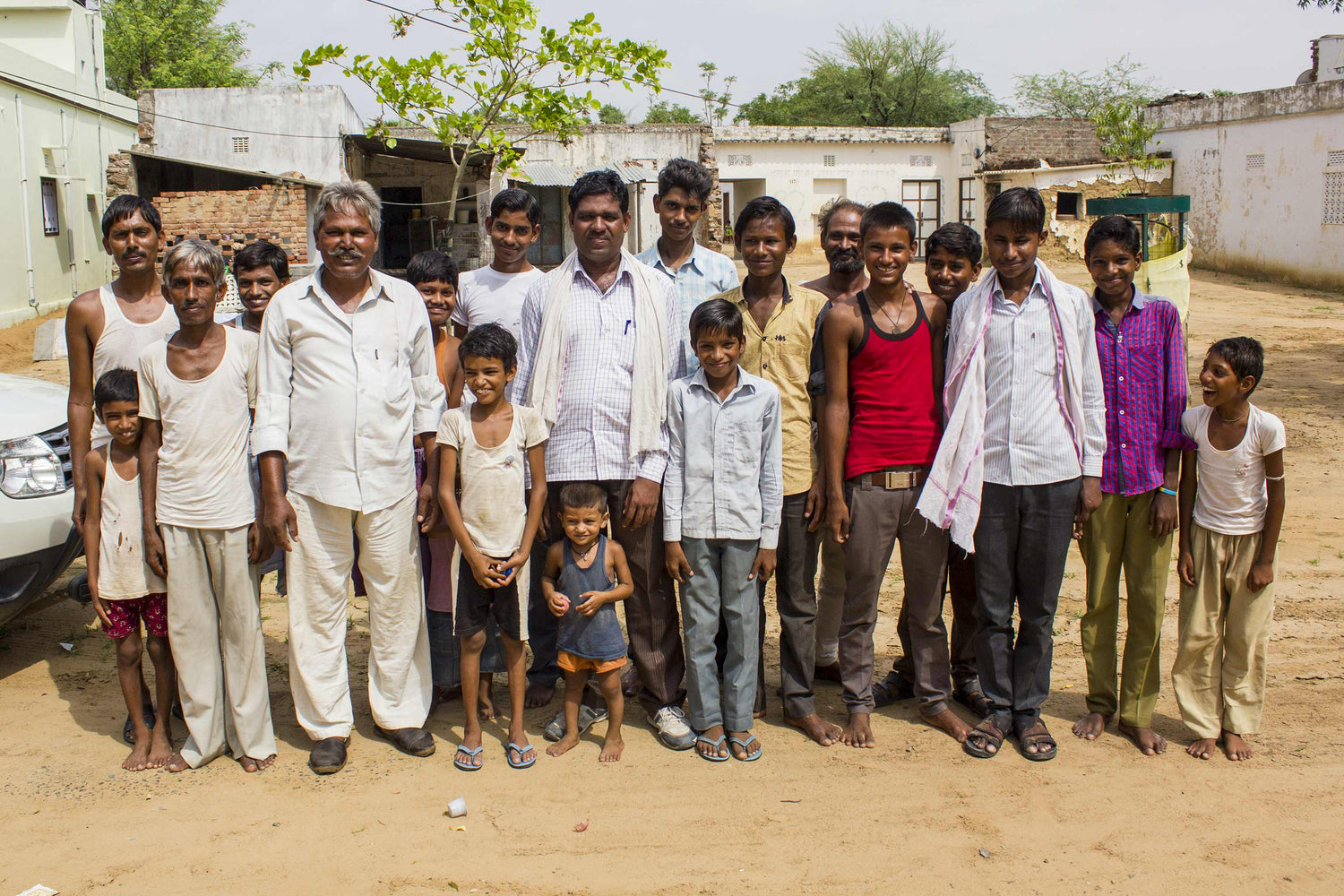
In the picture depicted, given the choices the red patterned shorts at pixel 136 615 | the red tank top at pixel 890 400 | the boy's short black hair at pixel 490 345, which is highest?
the boy's short black hair at pixel 490 345

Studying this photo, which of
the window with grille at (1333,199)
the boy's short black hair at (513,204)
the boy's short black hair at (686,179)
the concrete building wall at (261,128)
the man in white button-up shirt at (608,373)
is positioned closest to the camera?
the man in white button-up shirt at (608,373)

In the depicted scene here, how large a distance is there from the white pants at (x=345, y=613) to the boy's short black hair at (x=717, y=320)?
115 centimetres

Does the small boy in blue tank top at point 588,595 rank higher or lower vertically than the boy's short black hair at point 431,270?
lower

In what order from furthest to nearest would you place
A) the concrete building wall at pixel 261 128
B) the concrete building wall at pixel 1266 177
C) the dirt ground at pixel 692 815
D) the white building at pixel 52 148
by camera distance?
the concrete building wall at pixel 1266 177 < the concrete building wall at pixel 261 128 < the white building at pixel 52 148 < the dirt ground at pixel 692 815

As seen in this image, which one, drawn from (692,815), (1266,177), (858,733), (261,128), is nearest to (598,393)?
(692,815)

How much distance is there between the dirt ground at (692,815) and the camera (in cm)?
288

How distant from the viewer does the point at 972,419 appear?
11.4 ft

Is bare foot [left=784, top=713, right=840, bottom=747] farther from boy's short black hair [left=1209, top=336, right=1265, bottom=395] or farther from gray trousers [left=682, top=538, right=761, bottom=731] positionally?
boy's short black hair [left=1209, top=336, right=1265, bottom=395]

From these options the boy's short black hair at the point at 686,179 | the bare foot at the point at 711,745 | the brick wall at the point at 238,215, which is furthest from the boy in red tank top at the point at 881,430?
the brick wall at the point at 238,215

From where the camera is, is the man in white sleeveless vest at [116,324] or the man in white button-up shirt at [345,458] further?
the man in white sleeveless vest at [116,324]

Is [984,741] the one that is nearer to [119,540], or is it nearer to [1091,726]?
[1091,726]

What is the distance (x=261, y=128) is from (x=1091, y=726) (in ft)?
61.4

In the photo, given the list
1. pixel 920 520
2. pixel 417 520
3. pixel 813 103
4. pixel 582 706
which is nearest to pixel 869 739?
pixel 920 520

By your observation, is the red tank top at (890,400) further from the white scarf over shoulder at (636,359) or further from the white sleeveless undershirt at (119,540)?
the white sleeveless undershirt at (119,540)
